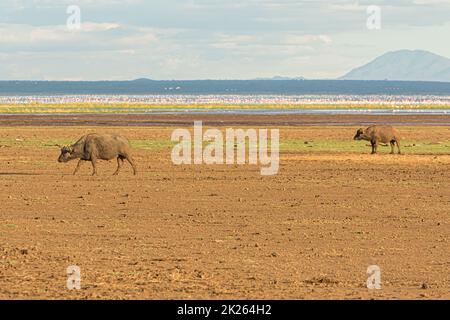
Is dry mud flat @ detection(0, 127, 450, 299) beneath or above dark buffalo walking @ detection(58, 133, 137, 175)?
beneath

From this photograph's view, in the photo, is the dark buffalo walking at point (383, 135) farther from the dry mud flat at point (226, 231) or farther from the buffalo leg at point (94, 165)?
the buffalo leg at point (94, 165)

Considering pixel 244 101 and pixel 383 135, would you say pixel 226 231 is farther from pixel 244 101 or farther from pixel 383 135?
pixel 244 101

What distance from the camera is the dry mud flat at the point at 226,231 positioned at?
14.3 meters

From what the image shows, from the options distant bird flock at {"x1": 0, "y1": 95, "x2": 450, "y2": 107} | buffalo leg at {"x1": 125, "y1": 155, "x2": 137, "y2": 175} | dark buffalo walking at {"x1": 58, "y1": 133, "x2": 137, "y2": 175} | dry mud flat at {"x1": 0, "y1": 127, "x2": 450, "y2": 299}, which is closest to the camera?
dry mud flat at {"x1": 0, "y1": 127, "x2": 450, "y2": 299}

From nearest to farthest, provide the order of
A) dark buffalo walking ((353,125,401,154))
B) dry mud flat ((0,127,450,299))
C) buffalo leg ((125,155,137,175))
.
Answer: dry mud flat ((0,127,450,299)), buffalo leg ((125,155,137,175)), dark buffalo walking ((353,125,401,154))

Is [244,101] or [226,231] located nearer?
[226,231]

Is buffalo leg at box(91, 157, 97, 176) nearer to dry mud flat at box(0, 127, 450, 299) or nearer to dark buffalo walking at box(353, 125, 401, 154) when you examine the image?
dry mud flat at box(0, 127, 450, 299)

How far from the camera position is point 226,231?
19.5 metres

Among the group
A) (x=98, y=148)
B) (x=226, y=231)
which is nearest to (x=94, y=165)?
(x=98, y=148)

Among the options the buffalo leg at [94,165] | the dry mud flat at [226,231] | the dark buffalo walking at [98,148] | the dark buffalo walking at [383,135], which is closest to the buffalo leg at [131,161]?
the dark buffalo walking at [98,148]

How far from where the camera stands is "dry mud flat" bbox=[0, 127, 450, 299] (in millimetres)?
14281

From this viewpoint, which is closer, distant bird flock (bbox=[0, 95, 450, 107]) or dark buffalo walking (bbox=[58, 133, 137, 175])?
dark buffalo walking (bbox=[58, 133, 137, 175])

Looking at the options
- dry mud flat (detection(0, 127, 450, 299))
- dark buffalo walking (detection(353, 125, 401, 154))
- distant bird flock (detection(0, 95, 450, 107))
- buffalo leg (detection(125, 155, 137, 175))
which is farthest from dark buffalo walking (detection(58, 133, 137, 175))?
distant bird flock (detection(0, 95, 450, 107))

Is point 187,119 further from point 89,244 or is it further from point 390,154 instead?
point 89,244
